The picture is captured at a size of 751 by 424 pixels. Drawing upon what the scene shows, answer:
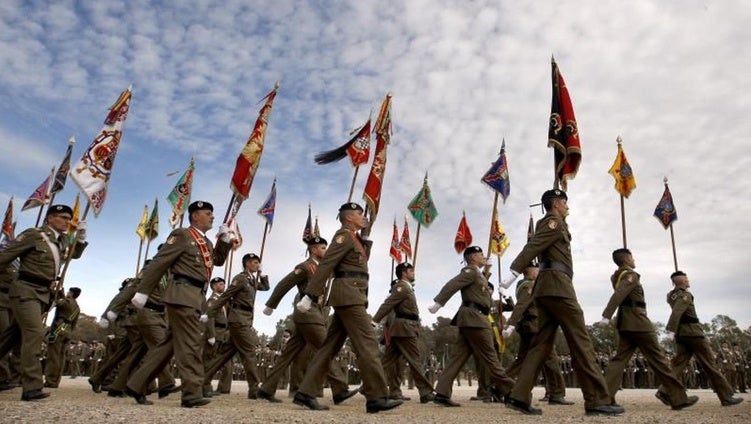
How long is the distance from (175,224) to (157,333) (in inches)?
330

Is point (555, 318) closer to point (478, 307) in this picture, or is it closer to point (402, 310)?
point (478, 307)

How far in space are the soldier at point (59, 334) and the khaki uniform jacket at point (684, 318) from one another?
A: 11.2 metres

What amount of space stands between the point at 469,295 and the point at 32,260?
19.0 feet

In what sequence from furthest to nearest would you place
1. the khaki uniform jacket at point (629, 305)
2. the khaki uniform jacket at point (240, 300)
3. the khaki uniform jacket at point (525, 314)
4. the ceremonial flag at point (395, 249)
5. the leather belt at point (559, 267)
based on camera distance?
1. the ceremonial flag at point (395, 249)
2. the khaki uniform jacket at point (525, 314)
3. the khaki uniform jacket at point (240, 300)
4. the khaki uniform jacket at point (629, 305)
5. the leather belt at point (559, 267)

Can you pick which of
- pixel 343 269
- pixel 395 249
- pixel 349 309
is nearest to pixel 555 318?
pixel 349 309

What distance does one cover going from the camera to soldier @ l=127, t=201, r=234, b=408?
6.01 m

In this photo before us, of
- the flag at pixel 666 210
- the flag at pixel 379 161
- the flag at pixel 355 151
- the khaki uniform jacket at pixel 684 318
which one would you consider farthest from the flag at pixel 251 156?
the flag at pixel 666 210

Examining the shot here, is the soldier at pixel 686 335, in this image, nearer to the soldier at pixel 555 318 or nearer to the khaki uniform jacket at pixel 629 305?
the khaki uniform jacket at pixel 629 305

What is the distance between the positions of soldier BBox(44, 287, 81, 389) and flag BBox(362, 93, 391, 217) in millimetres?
6719

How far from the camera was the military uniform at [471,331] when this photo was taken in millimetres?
7809

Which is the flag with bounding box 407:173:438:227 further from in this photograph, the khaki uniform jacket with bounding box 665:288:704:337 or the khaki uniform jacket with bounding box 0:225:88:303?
the khaki uniform jacket with bounding box 0:225:88:303

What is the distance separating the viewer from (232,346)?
29.8ft

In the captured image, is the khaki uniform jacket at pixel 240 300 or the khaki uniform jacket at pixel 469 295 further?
the khaki uniform jacket at pixel 240 300

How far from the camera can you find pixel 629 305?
759 cm
